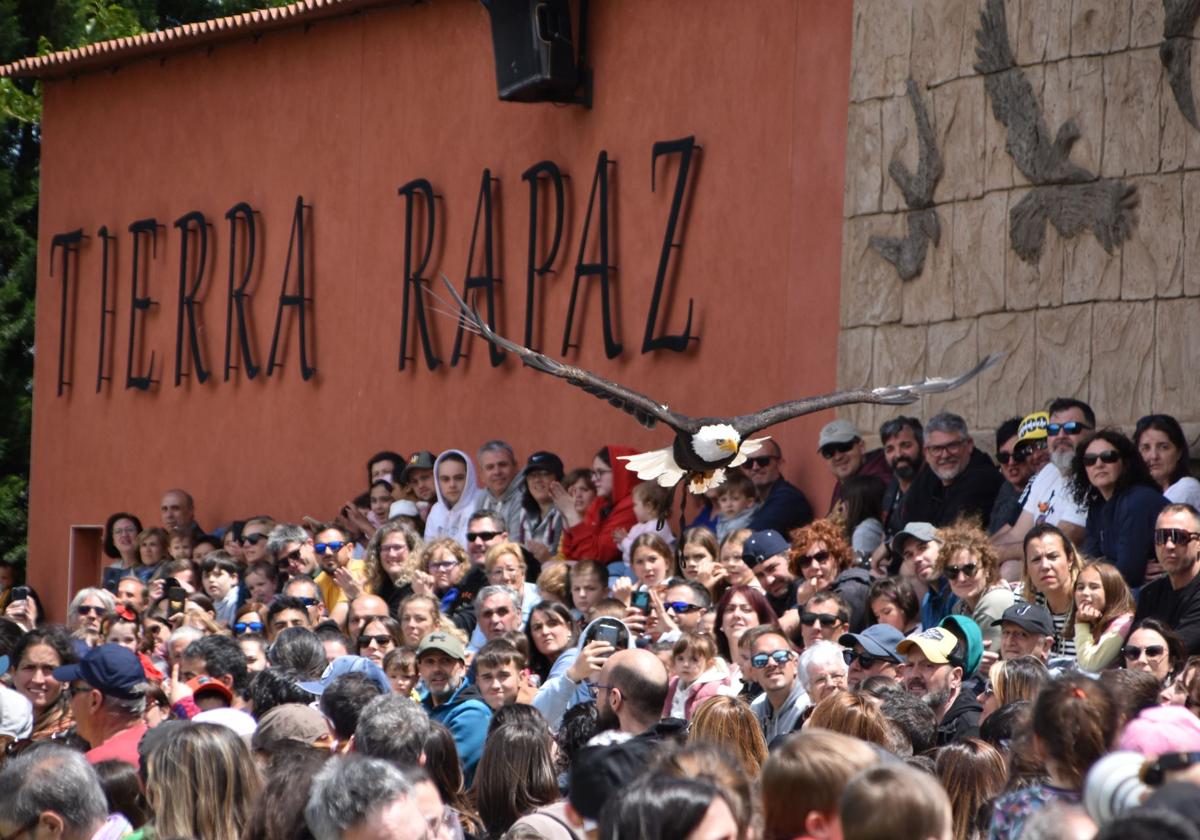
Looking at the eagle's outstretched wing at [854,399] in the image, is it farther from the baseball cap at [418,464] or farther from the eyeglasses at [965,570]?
the baseball cap at [418,464]

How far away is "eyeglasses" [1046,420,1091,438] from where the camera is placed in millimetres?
9461

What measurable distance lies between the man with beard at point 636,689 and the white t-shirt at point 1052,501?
3.46 metres

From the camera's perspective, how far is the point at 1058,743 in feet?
14.2

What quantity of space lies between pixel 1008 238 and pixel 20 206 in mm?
15561

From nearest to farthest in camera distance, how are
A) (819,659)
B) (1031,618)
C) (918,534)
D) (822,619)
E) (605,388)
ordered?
(819,659) → (1031,618) → (822,619) → (918,534) → (605,388)

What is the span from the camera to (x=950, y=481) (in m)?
10.1

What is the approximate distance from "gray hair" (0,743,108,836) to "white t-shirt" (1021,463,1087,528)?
5.46 meters

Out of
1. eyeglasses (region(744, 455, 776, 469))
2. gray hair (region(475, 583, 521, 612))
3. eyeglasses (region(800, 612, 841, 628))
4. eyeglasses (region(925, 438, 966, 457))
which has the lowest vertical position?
gray hair (region(475, 583, 521, 612))

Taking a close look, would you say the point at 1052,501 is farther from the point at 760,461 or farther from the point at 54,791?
the point at 54,791

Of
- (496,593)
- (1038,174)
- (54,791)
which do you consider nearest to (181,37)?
(1038,174)

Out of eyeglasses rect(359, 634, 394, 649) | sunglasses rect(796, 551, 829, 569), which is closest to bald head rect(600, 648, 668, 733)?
eyeglasses rect(359, 634, 394, 649)

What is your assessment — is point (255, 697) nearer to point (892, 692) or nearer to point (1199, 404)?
point (892, 692)

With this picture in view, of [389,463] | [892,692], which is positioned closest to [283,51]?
[389,463]

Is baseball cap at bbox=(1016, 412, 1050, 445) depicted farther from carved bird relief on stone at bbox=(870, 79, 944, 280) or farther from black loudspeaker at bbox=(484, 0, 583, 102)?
black loudspeaker at bbox=(484, 0, 583, 102)
